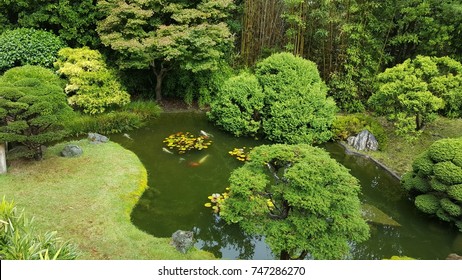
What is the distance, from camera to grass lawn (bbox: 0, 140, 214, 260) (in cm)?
772

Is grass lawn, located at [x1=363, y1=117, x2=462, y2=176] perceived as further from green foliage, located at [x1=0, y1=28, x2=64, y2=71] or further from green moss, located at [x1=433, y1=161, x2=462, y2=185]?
green foliage, located at [x1=0, y1=28, x2=64, y2=71]

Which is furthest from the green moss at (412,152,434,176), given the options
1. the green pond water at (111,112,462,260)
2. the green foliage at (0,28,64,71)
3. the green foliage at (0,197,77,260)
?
the green foliage at (0,28,64,71)

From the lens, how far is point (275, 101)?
1298 centimetres

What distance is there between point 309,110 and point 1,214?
357 inches

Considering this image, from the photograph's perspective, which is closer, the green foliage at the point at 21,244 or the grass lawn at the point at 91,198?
the green foliage at the point at 21,244

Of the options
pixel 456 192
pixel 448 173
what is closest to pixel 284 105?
pixel 448 173

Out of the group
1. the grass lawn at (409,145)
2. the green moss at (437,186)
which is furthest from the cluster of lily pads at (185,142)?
the green moss at (437,186)

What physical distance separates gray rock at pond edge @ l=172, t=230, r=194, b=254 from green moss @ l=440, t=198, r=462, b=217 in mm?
5527

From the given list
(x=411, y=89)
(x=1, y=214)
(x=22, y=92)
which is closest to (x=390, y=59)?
(x=411, y=89)

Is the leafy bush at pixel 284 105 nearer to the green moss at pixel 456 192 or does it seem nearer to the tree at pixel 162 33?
the tree at pixel 162 33

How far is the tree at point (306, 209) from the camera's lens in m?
6.60

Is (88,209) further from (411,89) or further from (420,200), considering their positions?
(411,89)

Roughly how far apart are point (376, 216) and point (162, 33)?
9188 mm

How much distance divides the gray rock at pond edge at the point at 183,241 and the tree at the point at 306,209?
1134 millimetres
